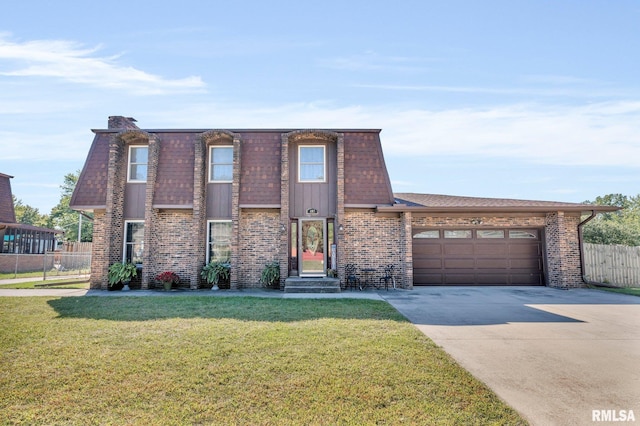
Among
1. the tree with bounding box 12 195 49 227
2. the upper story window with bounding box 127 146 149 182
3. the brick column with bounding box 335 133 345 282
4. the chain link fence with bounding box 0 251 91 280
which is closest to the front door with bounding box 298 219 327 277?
the brick column with bounding box 335 133 345 282

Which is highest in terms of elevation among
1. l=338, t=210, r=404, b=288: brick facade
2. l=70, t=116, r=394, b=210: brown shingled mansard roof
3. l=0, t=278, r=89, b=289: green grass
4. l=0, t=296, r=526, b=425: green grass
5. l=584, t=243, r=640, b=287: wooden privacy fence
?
l=70, t=116, r=394, b=210: brown shingled mansard roof

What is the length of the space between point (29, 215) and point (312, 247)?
53367 mm

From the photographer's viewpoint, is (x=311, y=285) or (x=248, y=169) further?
(x=248, y=169)

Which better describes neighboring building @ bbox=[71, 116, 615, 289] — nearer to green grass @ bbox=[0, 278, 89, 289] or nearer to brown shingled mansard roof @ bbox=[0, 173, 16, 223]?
green grass @ bbox=[0, 278, 89, 289]

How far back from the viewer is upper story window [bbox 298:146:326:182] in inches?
502

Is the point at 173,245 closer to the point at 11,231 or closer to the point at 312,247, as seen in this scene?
the point at 312,247

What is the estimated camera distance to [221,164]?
42.1 feet

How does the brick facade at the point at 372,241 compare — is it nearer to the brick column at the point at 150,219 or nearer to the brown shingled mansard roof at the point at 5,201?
the brick column at the point at 150,219

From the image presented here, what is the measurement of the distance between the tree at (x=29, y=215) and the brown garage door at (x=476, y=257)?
53636mm

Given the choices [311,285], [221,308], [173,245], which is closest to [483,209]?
[311,285]

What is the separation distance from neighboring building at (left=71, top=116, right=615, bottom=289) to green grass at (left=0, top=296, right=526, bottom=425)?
5.43 meters

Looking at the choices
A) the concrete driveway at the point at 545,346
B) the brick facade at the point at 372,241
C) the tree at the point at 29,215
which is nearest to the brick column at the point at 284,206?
the brick facade at the point at 372,241

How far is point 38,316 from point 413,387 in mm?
7748

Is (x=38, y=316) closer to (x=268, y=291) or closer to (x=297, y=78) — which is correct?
(x=268, y=291)
